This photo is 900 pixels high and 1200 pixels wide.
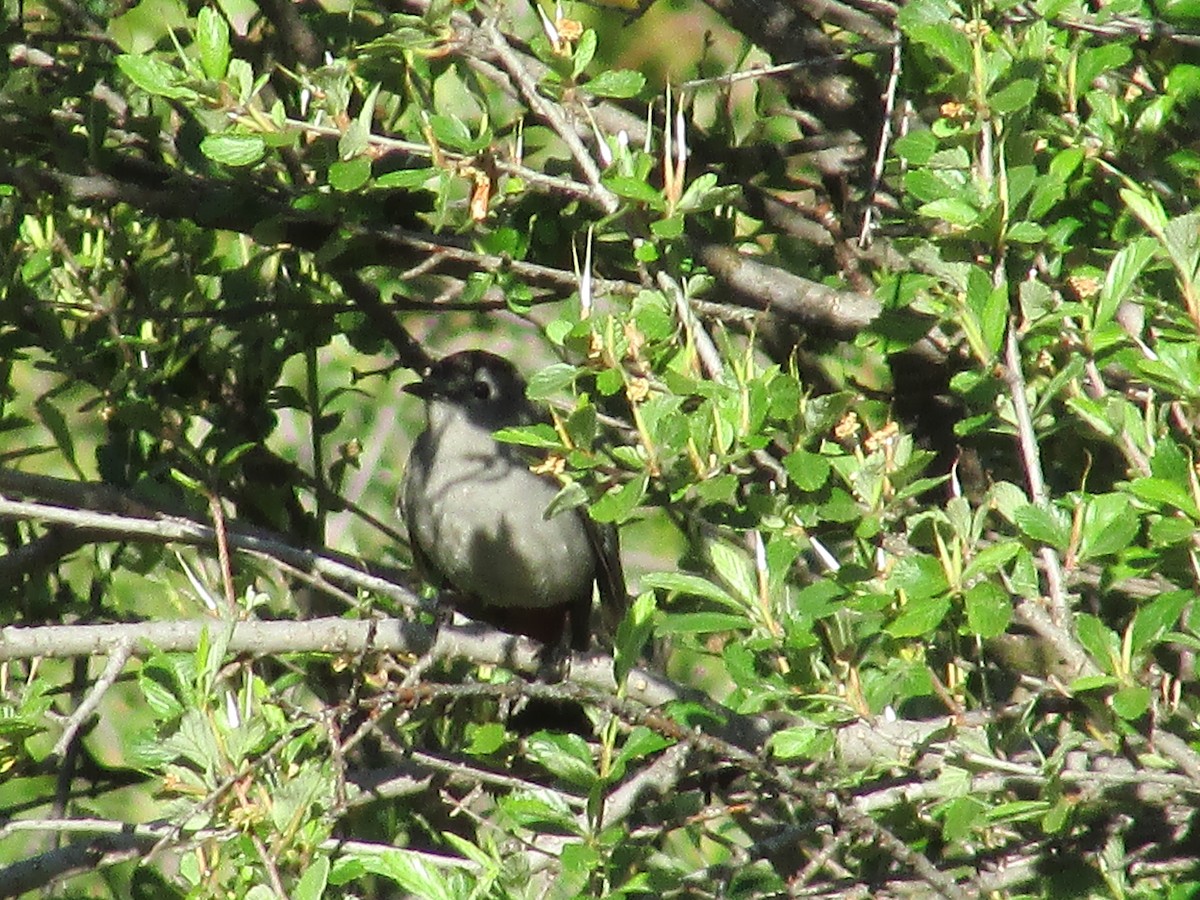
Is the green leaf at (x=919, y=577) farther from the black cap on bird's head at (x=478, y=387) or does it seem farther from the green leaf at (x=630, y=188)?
the black cap on bird's head at (x=478, y=387)

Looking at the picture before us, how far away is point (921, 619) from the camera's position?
2738mm

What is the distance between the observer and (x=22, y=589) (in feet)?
15.5

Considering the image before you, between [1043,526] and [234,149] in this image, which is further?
[234,149]

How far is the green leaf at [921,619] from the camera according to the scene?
107 inches

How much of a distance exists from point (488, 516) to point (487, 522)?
21mm

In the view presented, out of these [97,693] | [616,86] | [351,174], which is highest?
[616,86]

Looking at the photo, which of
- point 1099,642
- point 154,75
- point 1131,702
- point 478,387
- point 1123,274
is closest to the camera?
point 1131,702

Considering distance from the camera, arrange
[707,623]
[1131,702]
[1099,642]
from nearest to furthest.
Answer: [1131,702]
[1099,642]
[707,623]

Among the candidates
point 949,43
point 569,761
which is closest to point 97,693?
point 569,761

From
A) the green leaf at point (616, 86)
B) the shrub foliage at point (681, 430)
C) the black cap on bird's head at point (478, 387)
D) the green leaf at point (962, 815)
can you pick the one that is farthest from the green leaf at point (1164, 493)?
the black cap on bird's head at point (478, 387)

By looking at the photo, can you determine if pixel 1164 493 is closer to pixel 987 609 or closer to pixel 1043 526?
pixel 1043 526

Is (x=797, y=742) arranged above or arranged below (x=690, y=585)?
below

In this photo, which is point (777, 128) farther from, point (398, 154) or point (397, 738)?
point (397, 738)

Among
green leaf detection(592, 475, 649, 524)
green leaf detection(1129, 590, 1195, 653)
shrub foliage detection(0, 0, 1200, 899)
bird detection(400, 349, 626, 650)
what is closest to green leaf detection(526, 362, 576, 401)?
shrub foliage detection(0, 0, 1200, 899)
